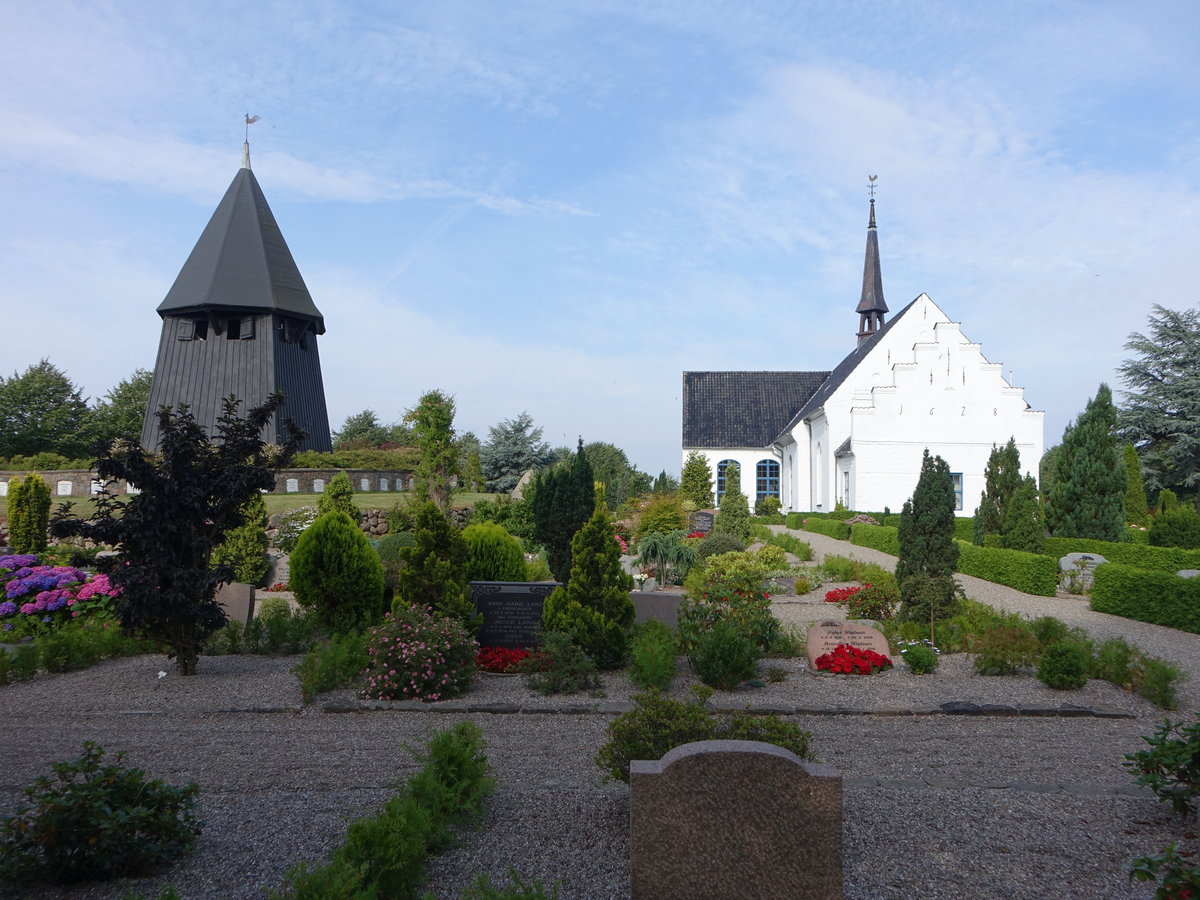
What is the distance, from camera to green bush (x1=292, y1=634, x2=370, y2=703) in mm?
6992

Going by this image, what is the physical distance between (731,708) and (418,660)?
104 inches

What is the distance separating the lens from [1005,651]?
26.1 feet

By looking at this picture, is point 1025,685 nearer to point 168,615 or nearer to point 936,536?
point 936,536

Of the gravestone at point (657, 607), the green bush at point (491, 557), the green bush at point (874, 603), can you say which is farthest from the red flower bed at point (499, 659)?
the green bush at point (874, 603)

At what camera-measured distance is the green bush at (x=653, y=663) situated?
729 centimetres

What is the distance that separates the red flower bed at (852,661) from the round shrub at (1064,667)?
1.44m

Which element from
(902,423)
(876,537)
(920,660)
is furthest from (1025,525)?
(902,423)

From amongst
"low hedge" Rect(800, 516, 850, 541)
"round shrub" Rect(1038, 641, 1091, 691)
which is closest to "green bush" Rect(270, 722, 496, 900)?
"round shrub" Rect(1038, 641, 1091, 691)

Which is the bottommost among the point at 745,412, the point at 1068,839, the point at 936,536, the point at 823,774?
the point at 1068,839

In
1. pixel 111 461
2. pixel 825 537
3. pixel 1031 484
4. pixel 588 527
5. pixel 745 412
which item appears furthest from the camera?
pixel 745 412

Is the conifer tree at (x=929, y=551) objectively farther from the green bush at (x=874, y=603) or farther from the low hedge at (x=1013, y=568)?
the low hedge at (x=1013, y=568)

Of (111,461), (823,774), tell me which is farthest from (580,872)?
(111,461)

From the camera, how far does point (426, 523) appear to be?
8805mm

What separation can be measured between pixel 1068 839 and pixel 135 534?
751cm
